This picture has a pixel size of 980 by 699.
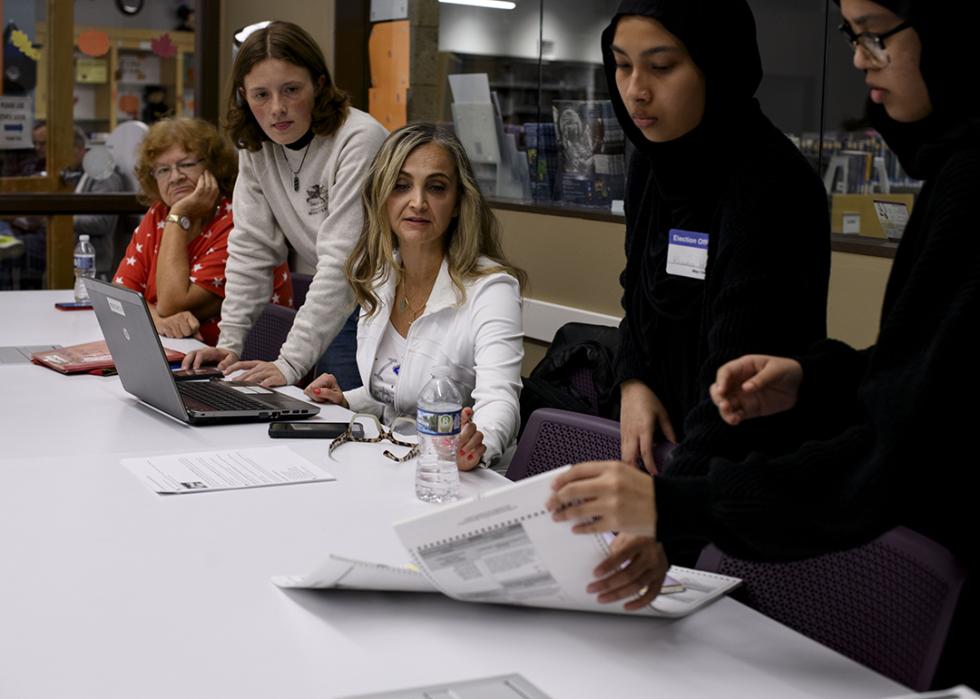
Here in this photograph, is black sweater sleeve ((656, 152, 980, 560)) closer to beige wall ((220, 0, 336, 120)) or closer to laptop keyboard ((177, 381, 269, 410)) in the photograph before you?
laptop keyboard ((177, 381, 269, 410))

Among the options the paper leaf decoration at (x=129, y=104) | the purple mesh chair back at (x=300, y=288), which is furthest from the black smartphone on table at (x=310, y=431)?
the paper leaf decoration at (x=129, y=104)

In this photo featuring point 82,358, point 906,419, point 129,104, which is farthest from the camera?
point 129,104

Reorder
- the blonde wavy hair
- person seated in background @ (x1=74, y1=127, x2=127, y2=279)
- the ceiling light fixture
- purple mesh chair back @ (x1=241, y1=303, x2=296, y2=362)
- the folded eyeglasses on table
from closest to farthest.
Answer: the folded eyeglasses on table < the blonde wavy hair < purple mesh chair back @ (x1=241, y1=303, x2=296, y2=362) < the ceiling light fixture < person seated in background @ (x1=74, y1=127, x2=127, y2=279)

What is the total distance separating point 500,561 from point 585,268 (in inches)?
111

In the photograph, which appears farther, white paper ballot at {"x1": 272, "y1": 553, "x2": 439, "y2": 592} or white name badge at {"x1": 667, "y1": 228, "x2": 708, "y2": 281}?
white name badge at {"x1": 667, "y1": 228, "x2": 708, "y2": 281}

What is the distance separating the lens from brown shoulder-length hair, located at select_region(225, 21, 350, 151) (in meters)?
3.18

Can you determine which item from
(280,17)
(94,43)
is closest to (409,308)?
(280,17)

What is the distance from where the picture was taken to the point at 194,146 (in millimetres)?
3869

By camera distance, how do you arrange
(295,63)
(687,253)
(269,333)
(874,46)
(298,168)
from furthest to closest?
(269,333) < (298,168) < (295,63) < (687,253) < (874,46)

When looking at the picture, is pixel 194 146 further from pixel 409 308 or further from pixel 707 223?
pixel 707 223

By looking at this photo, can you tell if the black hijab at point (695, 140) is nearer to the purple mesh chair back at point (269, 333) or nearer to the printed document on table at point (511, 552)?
the printed document on table at point (511, 552)

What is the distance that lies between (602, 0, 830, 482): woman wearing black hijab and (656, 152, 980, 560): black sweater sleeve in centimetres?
47

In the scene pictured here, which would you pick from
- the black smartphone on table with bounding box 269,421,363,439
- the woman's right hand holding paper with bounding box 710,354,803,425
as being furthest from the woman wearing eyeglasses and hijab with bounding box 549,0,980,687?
the black smartphone on table with bounding box 269,421,363,439

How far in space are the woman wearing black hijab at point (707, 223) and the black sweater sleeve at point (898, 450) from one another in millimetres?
474
